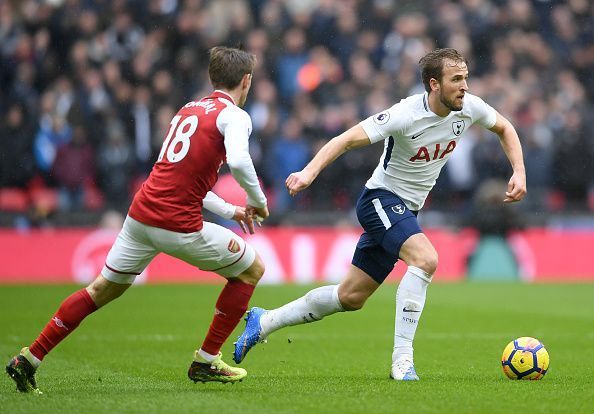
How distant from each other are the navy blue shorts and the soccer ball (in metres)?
1.09

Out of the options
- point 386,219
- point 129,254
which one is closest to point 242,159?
point 129,254

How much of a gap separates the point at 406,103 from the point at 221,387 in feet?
8.09

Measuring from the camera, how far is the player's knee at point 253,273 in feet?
24.0

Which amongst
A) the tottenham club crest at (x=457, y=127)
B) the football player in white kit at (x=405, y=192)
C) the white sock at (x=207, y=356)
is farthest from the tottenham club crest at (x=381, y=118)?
→ the white sock at (x=207, y=356)

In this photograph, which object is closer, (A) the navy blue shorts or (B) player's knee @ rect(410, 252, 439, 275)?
(B) player's knee @ rect(410, 252, 439, 275)

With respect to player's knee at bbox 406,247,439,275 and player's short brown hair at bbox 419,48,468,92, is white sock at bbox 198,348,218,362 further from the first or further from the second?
player's short brown hair at bbox 419,48,468,92

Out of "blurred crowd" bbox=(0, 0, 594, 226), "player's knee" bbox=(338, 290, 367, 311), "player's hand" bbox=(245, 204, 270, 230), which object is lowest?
"player's knee" bbox=(338, 290, 367, 311)

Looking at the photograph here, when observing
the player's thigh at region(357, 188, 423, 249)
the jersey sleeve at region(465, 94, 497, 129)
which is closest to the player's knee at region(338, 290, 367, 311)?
the player's thigh at region(357, 188, 423, 249)

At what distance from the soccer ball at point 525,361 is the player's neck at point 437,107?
1.76 metres

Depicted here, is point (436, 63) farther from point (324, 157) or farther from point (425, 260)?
point (425, 260)

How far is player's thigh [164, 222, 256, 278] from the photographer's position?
702 centimetres

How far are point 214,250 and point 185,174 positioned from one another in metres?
0.54

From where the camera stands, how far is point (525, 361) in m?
7.61

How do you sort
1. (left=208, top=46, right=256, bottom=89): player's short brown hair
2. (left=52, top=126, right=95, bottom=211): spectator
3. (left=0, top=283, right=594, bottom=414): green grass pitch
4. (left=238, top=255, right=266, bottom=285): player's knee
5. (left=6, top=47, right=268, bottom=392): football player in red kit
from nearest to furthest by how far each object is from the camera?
1. (left=0, top=283, right=594, bottom=414): green grass pitch
2. (left=6, top=47, right=268, bottom=392): football player in red kit
3. (left=208, top=46, right=256, bottom=89): player's short brown hair
4. (left=238, top=255, right=266, bottom=285): player's knee
5. (left=52, top=126, right=95, bottom=211): spectator
